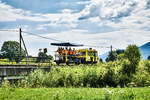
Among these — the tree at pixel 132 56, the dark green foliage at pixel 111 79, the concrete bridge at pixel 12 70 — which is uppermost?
the tree at pixel 132 56

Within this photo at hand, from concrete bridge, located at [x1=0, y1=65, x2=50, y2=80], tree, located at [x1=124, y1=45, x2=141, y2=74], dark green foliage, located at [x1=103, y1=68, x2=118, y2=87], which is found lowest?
dark green foliage, located at [x1=103, y1=68, x2=118, y2=87]

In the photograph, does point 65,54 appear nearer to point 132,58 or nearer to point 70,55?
point 70,55

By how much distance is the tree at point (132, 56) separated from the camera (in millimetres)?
19688

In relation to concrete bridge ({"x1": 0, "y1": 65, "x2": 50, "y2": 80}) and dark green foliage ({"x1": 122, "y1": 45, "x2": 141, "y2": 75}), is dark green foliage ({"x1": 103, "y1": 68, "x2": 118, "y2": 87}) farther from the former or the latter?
concrete bridge ({"x1": 0, "y1": 65, "x2": 50, "y2": 80})

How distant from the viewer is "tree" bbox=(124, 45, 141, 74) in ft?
64.6

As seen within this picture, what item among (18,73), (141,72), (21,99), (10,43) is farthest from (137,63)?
(10,43)

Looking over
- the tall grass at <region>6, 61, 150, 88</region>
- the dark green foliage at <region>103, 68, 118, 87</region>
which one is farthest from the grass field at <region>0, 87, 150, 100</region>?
the dark green foliage at <region>103, 68, 118, 87</region>

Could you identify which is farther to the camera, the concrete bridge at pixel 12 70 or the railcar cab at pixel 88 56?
the railcar cab at pixel 88 56

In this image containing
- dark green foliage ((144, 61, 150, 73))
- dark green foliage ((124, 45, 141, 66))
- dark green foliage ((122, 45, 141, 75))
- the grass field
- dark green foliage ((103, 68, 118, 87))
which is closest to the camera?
the grass field

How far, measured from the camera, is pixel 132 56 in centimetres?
2011

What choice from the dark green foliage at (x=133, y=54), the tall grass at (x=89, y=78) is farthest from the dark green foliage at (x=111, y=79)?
the dark green foliage at (x=133, y=54)

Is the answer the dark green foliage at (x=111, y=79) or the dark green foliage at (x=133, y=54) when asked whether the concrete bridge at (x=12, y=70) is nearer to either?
the dark green foliage at (x=111, y=79)

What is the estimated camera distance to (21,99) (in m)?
8.40

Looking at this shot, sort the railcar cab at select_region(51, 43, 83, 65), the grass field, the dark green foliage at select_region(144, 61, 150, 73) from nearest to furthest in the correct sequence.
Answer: the grass field
the dark green foliage at select_region(144, 61, 150, 73)
the railcar cab at select_region(51, 43, 83, 65)
